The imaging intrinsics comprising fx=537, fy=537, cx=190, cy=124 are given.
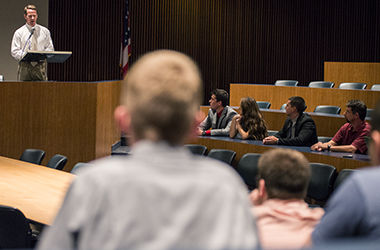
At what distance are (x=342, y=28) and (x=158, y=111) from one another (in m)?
12.1

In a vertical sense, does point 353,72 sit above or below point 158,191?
above

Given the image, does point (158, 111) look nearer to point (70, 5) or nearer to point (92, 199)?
point (92, 199)

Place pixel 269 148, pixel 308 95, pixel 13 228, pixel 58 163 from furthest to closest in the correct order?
pixel 308 95
pixel 269 148
pixel 58 163
pixel 13 228

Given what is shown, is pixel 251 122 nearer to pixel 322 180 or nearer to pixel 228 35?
pixel 322 180

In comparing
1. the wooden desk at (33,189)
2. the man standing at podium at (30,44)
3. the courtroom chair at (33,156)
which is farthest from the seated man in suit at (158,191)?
the man standing at podium at (30,44)

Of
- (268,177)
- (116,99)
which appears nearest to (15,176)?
(268,177)

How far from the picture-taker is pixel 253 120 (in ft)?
20.9

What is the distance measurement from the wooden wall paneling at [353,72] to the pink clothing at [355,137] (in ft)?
16.6

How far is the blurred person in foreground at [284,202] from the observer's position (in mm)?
1909

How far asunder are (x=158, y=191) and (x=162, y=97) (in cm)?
18

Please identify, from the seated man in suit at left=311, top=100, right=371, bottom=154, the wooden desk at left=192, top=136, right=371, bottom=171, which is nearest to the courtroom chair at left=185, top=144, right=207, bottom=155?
the wooden desk at left=192, top=136, right=371, bottom=171

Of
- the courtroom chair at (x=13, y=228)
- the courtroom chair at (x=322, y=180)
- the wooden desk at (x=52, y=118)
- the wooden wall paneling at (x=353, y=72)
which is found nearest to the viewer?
the courtroom chair at (x=13, y=228)

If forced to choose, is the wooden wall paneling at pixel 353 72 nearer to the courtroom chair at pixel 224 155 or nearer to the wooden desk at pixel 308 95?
the wooden desk at pixel 308 95

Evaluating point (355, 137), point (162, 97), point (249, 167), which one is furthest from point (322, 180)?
point (162, 97)
